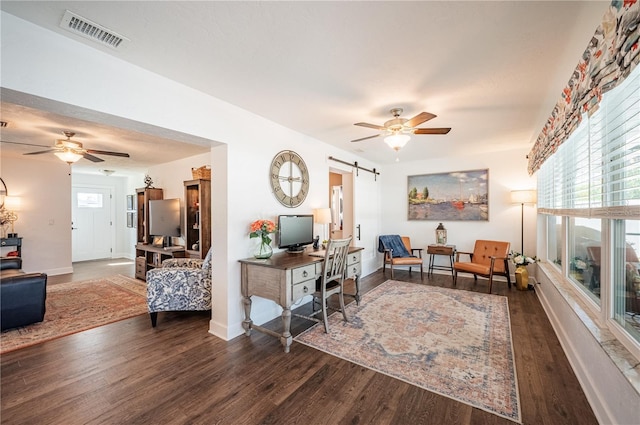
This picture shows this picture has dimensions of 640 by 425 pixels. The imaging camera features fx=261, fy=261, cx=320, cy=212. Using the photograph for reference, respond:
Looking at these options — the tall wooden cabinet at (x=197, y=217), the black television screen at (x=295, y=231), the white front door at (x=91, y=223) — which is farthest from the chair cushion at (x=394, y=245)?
the white front door at (x=91, y=223)

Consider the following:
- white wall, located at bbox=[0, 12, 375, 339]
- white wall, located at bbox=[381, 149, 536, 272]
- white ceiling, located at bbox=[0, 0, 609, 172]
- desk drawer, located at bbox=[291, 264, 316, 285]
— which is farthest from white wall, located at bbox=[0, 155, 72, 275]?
white wall, located at bbox=[381, 149, 536, 272]

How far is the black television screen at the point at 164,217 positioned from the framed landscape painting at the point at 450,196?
4.95 metres

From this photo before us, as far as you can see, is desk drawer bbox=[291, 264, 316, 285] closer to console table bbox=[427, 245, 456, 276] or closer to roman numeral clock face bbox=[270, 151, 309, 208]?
roman numeral clock face bbox=[270, 151, 309, 208]

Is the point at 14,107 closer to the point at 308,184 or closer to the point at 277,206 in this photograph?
the point at 277,206

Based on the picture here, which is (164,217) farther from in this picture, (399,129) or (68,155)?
(399,129)

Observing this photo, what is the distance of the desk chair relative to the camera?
114 inches

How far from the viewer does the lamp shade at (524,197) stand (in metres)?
4.58

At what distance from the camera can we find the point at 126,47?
186cm

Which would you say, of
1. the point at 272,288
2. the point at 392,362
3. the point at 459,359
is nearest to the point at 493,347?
the point at 459,359

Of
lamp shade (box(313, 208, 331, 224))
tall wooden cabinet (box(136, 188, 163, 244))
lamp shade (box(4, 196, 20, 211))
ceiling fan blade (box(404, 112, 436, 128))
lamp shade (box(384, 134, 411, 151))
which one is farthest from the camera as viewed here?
tall wooden cabinet (box(136, 188, 163, 244))

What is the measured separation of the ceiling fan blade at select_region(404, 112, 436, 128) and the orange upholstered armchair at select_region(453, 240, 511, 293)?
3.03 m

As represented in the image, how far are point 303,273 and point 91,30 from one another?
2.47 meters

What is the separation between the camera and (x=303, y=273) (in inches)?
108

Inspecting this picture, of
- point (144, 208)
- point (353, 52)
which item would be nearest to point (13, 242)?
point (144, 208)
